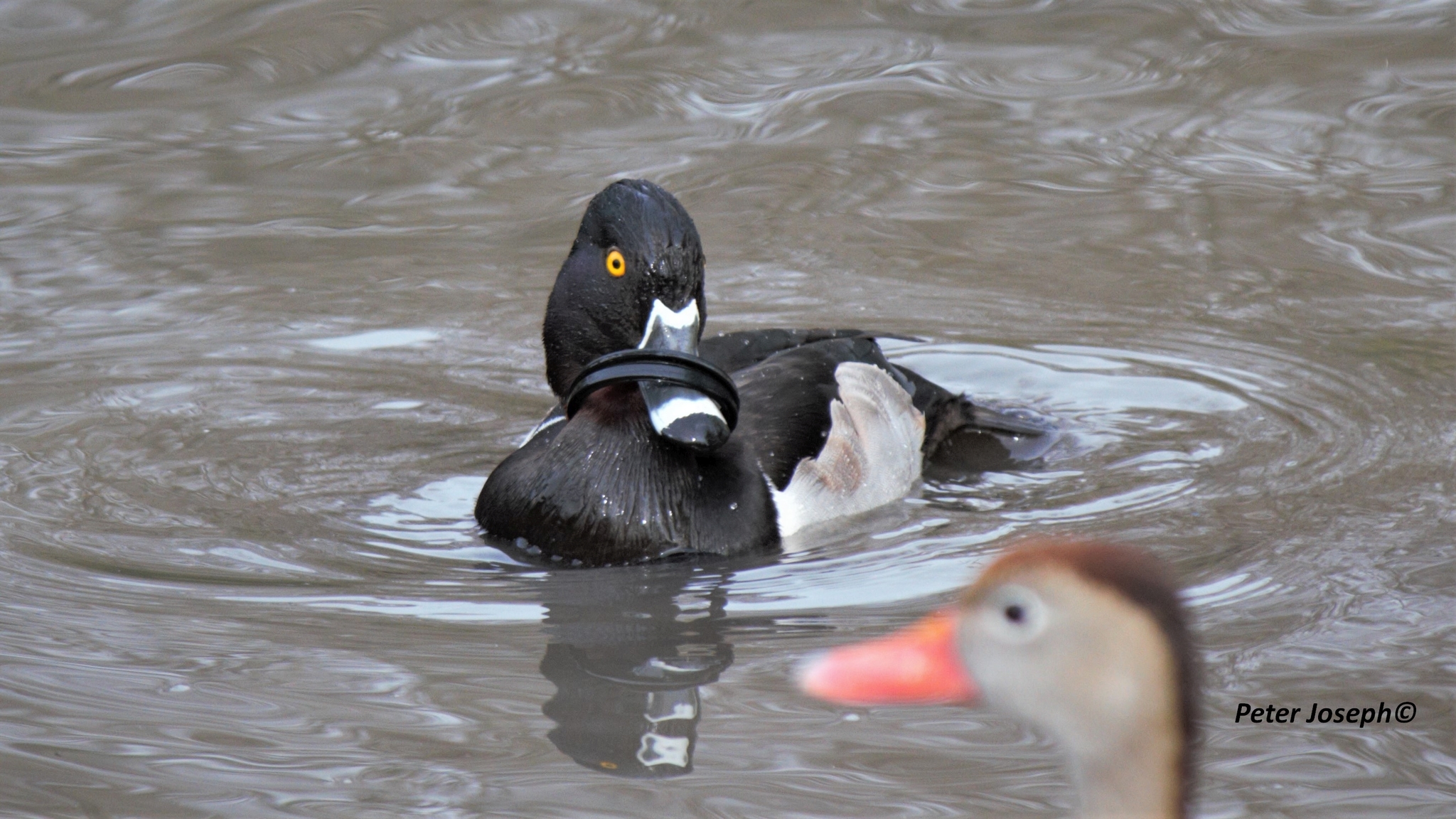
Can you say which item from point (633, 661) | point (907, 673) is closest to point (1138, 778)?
point (907, 673)

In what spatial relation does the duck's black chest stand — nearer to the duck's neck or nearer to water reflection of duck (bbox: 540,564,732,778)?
water reflection of duck (bbox: 540,564,732,778)

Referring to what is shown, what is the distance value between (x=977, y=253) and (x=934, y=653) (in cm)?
577

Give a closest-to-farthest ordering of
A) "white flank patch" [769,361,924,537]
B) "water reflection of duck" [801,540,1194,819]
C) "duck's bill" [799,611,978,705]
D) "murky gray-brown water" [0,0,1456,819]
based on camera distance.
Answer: "water reflection of duck" [801,540,1194,819] < "duck's bill" [799,611,978,705] < "murky gray-brown water" [0,0,1456,819] < "white flank patch" [769,361,924,537]

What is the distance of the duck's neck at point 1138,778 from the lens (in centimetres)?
259

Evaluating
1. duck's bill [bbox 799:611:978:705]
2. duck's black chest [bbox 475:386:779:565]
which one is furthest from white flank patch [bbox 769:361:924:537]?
duck's bill [bbox 799:611:978:705]

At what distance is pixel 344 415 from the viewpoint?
6.62m

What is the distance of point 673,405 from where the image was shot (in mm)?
5277

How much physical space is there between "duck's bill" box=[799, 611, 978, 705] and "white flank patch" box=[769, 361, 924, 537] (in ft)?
8.69

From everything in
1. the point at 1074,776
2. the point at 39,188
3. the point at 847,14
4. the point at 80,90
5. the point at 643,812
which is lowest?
the point at 643,812

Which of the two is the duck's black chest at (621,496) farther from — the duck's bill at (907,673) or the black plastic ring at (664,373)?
the duck's bill at (907,673)

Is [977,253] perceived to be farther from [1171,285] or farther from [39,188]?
[39,188]

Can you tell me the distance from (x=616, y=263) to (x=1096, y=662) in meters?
3.04

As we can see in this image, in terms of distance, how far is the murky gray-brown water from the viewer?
394cm

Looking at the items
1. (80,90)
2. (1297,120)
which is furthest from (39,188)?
(1297,120)
